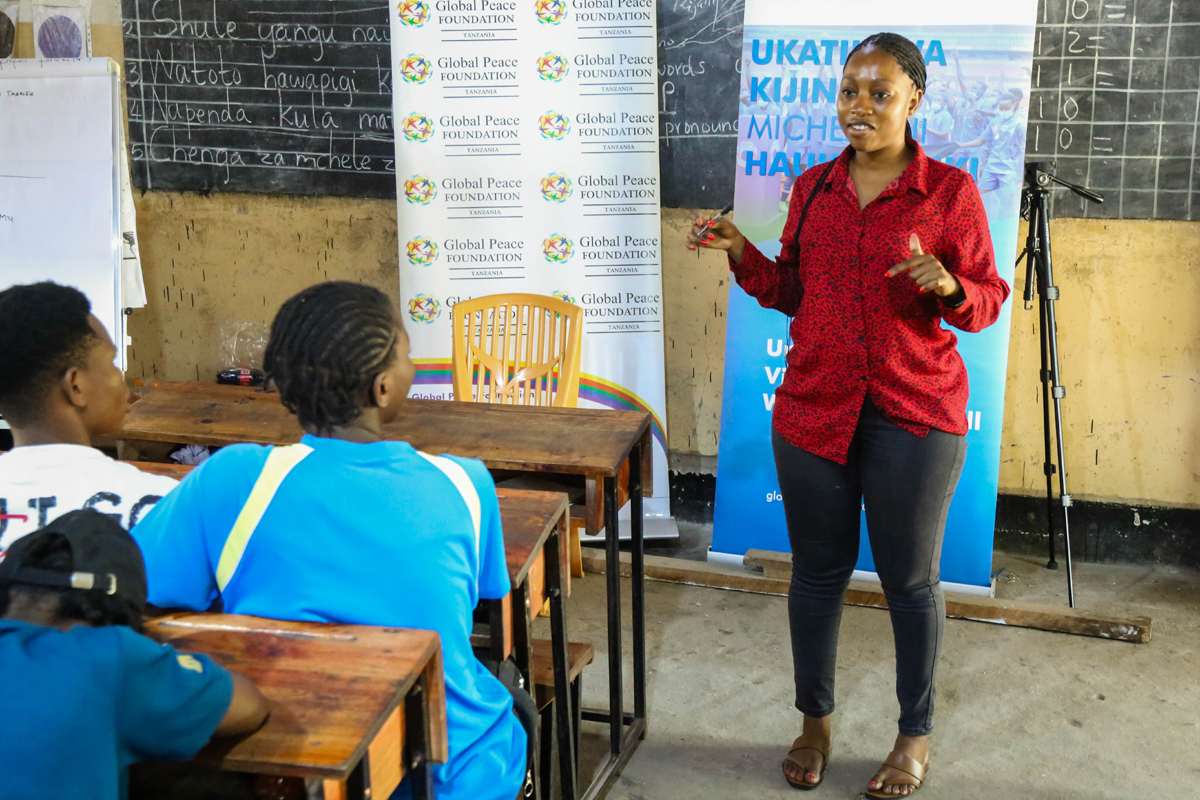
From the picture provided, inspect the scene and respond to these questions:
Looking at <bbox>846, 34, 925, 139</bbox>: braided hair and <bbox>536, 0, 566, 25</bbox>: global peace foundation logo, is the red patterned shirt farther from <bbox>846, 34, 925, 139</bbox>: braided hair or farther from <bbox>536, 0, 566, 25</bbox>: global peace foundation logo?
<bbox>536, 0, 566, 25</bbox>: global peace foundation logo

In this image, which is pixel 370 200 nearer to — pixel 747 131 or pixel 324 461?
pixel 747 131

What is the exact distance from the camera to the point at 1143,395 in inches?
149

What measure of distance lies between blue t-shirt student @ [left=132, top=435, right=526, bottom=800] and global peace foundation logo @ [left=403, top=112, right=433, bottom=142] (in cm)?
264

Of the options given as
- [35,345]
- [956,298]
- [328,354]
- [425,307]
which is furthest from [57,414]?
[425,307]

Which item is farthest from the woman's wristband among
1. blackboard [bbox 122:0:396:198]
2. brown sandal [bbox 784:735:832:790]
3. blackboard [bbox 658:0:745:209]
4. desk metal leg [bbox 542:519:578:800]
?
blackboard [bbox 122:0:396:198]

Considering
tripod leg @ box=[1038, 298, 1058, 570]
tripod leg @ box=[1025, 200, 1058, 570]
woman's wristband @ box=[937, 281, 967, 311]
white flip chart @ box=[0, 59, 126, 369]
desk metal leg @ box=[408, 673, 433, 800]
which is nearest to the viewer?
desk metal leg @ box=[408, 673, 433, 800]

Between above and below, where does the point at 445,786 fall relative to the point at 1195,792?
above

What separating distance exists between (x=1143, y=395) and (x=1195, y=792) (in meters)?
1.62

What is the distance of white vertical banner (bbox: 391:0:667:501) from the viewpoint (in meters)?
3.87

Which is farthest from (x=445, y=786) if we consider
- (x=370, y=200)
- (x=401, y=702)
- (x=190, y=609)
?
(x=370, y=200)

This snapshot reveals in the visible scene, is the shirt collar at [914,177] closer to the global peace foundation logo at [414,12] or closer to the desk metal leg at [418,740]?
the desk metal leg at [418,740]

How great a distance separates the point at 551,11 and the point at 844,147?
1.14 metres

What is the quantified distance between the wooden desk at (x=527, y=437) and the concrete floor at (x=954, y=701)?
0.20m

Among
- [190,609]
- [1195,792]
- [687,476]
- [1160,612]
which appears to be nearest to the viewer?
[190,609]
